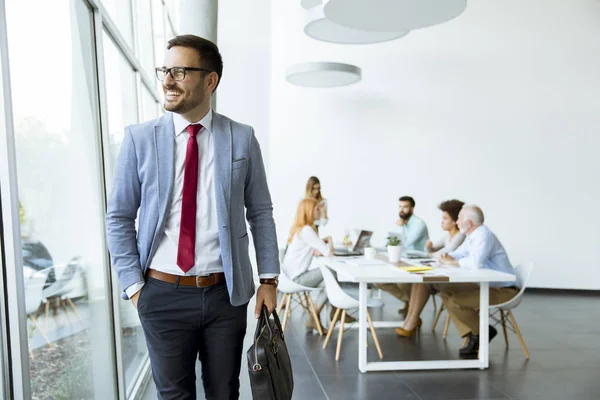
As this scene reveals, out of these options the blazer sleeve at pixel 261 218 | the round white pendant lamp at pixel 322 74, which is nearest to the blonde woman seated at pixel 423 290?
the round white pendant lamp at pixel 322 74

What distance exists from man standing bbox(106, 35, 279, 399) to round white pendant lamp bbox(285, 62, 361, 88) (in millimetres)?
5531

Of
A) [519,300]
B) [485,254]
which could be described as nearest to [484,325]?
[519,300]

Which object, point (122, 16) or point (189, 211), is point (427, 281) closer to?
point (189, 211)

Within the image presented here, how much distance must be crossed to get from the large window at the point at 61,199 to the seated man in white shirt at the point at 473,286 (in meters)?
3.29

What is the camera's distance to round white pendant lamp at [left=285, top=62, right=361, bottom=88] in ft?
24.5

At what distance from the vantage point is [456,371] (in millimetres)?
4770

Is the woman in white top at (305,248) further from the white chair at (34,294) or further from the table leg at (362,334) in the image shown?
the white chair at (34,294)

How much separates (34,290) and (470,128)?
821 centimetres

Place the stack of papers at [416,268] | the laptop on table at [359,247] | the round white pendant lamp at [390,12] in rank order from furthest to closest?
the laptop on table at [359,247], the stack of papers at [416,268], the round white pendant lamp at [390,12]

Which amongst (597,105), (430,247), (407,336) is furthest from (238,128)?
(597,105)

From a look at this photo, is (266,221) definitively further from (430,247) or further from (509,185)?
(509,185)

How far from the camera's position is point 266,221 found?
2.23 meters

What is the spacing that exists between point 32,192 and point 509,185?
8.26 metres

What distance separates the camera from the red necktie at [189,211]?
1.98 metres
